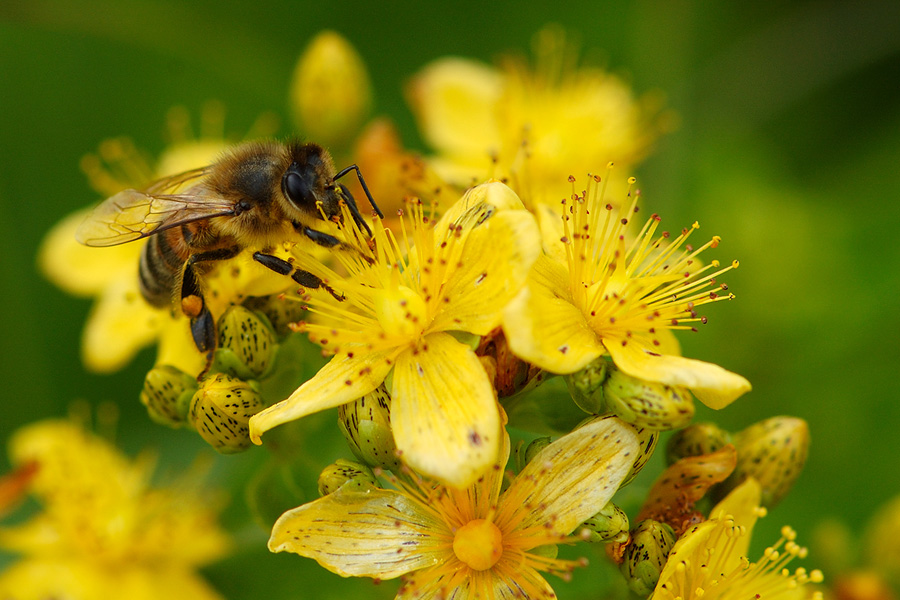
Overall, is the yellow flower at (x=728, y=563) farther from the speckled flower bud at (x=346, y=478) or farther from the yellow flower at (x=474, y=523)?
the speckled flower bud at (x=346, y=478)

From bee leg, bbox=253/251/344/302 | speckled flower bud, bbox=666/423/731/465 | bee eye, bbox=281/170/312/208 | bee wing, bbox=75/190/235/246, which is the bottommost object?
speckled flower bud, bbox=666/423/731/465

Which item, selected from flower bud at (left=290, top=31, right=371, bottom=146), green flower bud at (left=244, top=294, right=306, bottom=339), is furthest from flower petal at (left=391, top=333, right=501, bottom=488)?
flower bud at (left=290, top=31, right=371, bottom=146)

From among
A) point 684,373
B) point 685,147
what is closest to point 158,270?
point 684,373

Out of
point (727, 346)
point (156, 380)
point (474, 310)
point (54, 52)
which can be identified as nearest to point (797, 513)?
point (727, 346)

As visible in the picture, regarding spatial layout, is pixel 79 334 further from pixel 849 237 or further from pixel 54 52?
pixel 849 237

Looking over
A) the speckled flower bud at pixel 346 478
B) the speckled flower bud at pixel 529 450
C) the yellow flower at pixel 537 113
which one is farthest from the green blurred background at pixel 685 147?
the speckled flower bud at pixel 529 450

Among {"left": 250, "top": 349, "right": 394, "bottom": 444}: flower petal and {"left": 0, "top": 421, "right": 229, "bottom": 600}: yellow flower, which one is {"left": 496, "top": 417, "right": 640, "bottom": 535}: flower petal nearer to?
{"left": 250, "top": 349, "right": 394, "bottom": 444}: flower petal
